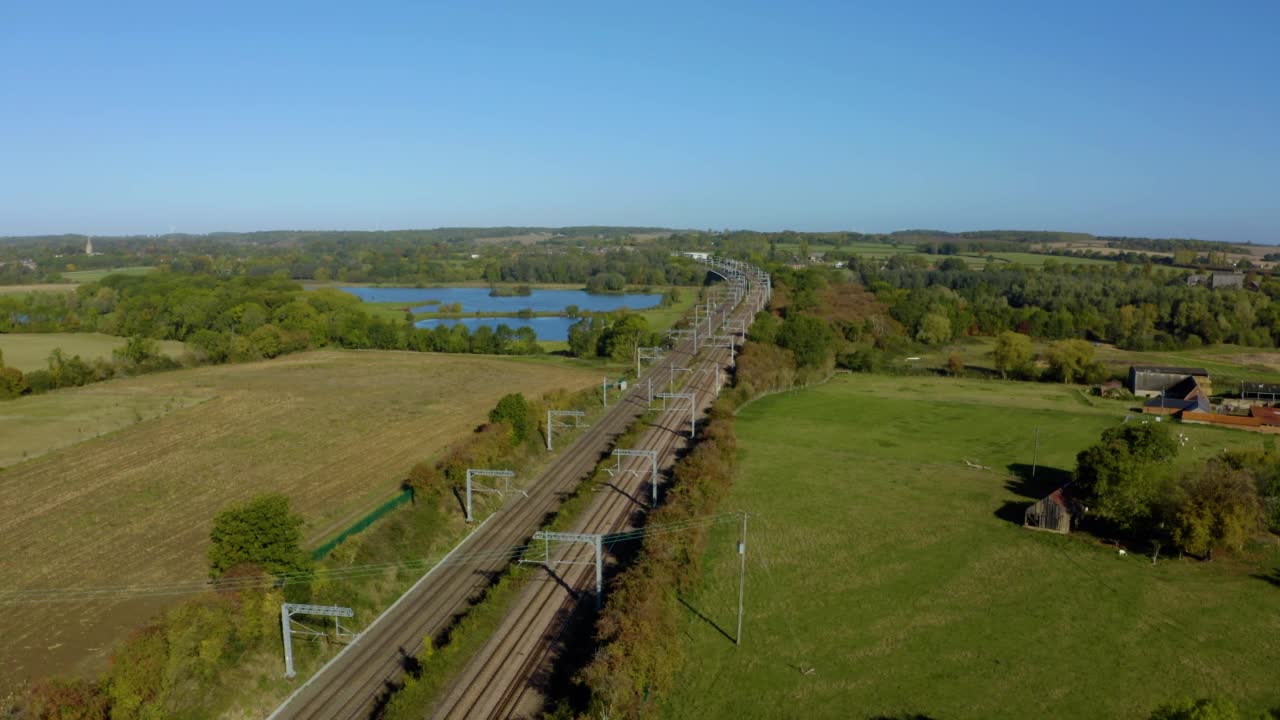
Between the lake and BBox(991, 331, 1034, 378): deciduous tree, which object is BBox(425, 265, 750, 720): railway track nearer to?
BBox(991, 331, 1034, 378): deciduous tree

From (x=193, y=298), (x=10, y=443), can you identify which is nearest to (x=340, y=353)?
(x=193, y=298)

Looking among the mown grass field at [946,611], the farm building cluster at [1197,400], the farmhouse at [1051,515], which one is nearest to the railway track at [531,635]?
the mown grass field at [946,611]

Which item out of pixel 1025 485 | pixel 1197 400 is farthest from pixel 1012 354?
pixel 1025 485

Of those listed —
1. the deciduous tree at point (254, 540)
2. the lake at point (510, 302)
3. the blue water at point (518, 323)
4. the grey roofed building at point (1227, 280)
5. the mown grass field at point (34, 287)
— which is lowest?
the deciduous tree at point (254, 540)

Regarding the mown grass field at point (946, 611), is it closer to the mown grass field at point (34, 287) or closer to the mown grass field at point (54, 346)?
the mown grass field at point (54, 346)

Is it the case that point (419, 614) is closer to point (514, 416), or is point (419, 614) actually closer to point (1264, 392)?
point (514, 416)

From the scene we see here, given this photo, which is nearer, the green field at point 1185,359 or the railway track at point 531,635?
the railway track at point 531,635

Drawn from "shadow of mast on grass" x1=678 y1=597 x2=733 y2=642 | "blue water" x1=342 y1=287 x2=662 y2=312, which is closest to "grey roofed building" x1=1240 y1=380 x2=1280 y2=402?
"shadow of mast on grass" x1=678 y1=597 x2=733 y2=642
